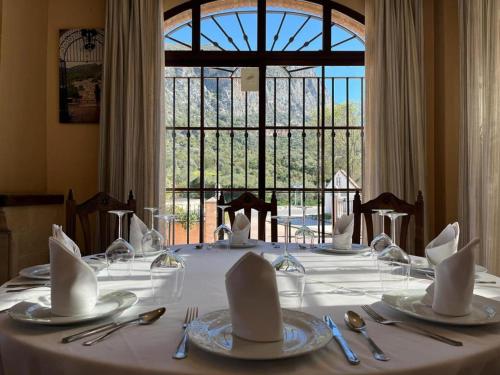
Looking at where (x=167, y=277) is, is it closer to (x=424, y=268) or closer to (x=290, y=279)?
(x=290, y=279)

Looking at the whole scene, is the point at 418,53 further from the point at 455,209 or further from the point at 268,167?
the point at 268,167

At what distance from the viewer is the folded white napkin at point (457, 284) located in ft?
2.78

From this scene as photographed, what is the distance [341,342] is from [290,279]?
44 centimetres

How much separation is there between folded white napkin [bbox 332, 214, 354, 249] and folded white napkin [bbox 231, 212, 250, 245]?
0.39m

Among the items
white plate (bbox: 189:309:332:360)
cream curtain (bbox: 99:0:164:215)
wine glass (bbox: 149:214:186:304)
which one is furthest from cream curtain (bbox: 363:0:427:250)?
white plate (bbox: 189:309:332:360)

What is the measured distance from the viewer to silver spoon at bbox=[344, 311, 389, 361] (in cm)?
68

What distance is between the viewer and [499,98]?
251 cm

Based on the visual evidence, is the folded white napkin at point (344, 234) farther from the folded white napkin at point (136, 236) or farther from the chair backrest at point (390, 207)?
the folded white napkin at point (136, 236)

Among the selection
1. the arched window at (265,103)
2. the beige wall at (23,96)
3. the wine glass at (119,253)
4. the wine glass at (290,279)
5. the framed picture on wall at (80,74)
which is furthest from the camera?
the arched window at (265,103)

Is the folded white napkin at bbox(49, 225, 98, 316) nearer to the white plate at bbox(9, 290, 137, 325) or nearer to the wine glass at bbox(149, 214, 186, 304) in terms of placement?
the white plate at bbox(9, 290, 137, 325)

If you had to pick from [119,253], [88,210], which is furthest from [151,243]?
[88,210]

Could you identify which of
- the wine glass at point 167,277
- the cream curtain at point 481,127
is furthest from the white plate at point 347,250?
the cream curtain at point 481,127

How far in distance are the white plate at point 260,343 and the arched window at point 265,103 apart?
2488 millimetres

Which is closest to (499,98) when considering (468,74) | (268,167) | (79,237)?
(468,74)
